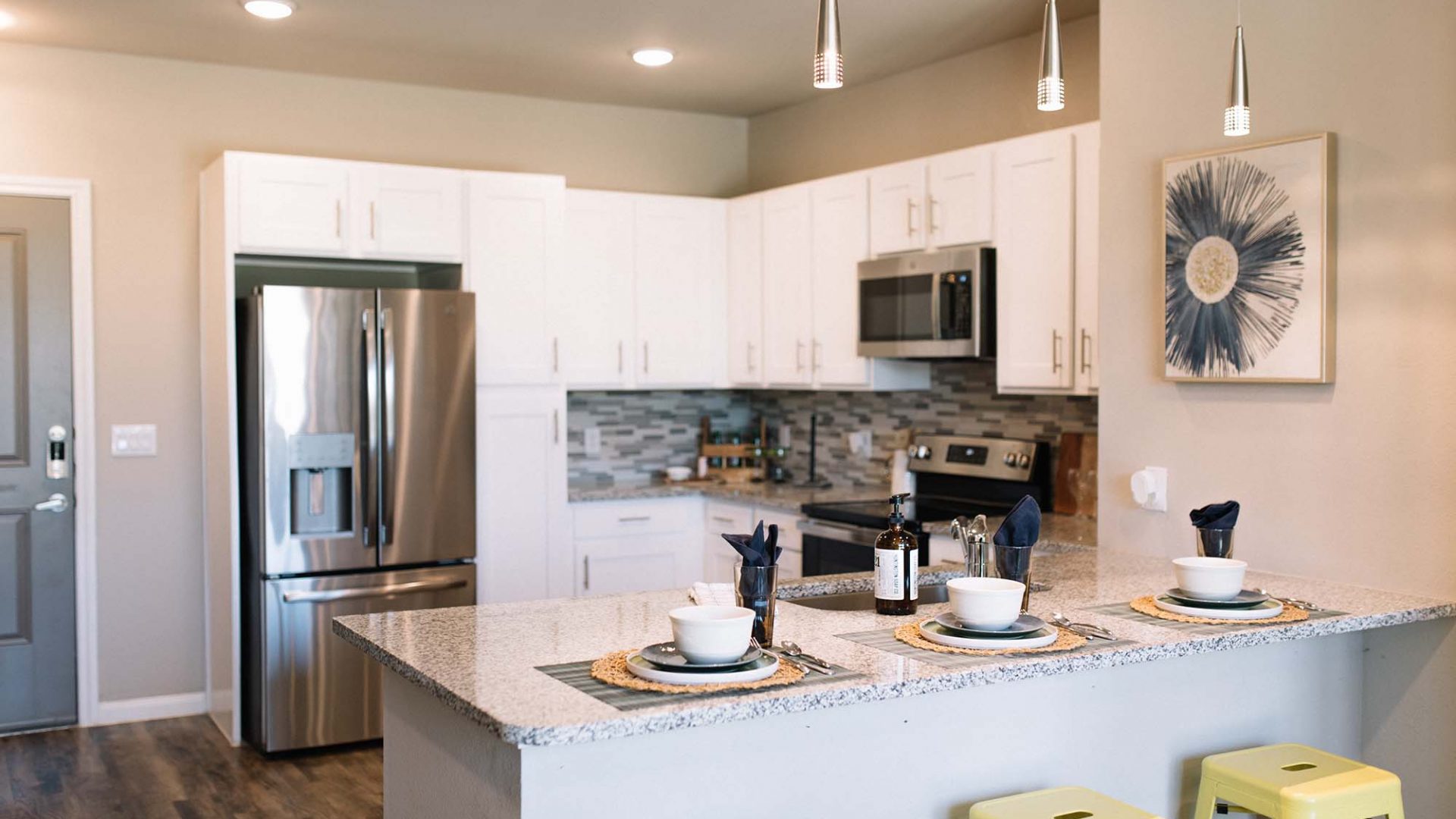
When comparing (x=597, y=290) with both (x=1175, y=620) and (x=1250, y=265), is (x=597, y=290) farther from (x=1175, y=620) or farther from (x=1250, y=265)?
(x=1175, y=620)

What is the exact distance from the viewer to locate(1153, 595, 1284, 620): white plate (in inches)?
97.9

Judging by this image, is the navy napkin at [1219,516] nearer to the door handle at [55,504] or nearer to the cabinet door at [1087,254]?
the cabinet door at [1087,254]

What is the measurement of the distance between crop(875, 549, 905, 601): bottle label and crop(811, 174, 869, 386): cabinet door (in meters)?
2.50

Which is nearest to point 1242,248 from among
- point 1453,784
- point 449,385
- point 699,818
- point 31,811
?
point 1453,784

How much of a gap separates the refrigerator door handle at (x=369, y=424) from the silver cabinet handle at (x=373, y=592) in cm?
20

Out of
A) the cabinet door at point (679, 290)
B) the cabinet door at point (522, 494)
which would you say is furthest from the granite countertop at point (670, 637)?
the cabinet door at point (679, 290)

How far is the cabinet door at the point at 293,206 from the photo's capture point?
15.1 feet

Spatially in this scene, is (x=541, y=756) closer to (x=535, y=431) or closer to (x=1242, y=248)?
(x=1242, y=248)

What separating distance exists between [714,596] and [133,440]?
3.46 meters

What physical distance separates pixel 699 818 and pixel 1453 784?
5.68 feet

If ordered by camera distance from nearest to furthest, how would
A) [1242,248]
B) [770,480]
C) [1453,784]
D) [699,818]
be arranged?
1. [699,818]
2. [1453,784]
3. [1242,248]
4. [770,480]

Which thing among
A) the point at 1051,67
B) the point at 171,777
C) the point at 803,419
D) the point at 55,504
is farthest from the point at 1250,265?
the point at 55,504

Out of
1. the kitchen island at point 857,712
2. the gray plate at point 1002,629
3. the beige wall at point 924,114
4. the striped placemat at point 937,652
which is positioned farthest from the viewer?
the beige wall at point 924,114

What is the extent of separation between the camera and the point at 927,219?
4.60 meters
